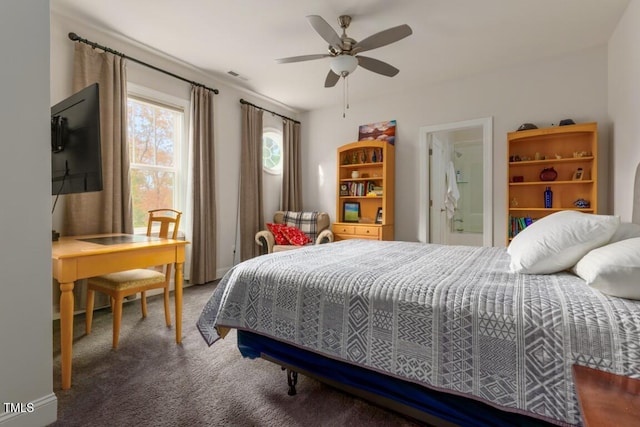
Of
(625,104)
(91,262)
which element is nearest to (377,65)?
(625,104)

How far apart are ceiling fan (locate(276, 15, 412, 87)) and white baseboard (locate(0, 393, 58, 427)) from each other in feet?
8.93

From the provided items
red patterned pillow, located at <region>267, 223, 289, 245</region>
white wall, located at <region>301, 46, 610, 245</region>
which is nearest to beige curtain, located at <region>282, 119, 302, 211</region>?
white wall, located at <region>301, 46, 610, 245</region>

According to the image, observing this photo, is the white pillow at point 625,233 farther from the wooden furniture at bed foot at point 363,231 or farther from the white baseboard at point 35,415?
the wooden furniture at bed foot at point 363,231

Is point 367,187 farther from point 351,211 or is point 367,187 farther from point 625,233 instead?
point 625,233

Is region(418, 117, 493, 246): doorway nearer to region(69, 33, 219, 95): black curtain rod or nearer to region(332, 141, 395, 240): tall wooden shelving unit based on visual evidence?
region(332, 141, 395, 240): tall wooden shelving unit

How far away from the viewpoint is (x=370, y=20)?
282cm

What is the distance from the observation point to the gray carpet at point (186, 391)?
1.44 metres

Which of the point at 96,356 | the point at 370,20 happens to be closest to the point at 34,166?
the point at 96,356

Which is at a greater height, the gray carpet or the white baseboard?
the white baseboard

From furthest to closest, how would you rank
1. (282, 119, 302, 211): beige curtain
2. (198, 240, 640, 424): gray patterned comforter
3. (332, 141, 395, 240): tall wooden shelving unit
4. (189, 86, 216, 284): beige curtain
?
(282, 119, 302, 211): beige curtain < (332, 141, 395, 240): tall wooden shelving unit < (189, 86, 216, 284): beige curtain < (198, 240, 640, 424): gray patterned comforter

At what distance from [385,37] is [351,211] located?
9.24 ft

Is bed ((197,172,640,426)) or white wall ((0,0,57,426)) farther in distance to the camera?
white wall ((0,0,57,426))

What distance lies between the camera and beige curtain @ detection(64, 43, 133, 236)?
110 inches

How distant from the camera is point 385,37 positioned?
8.09ft
